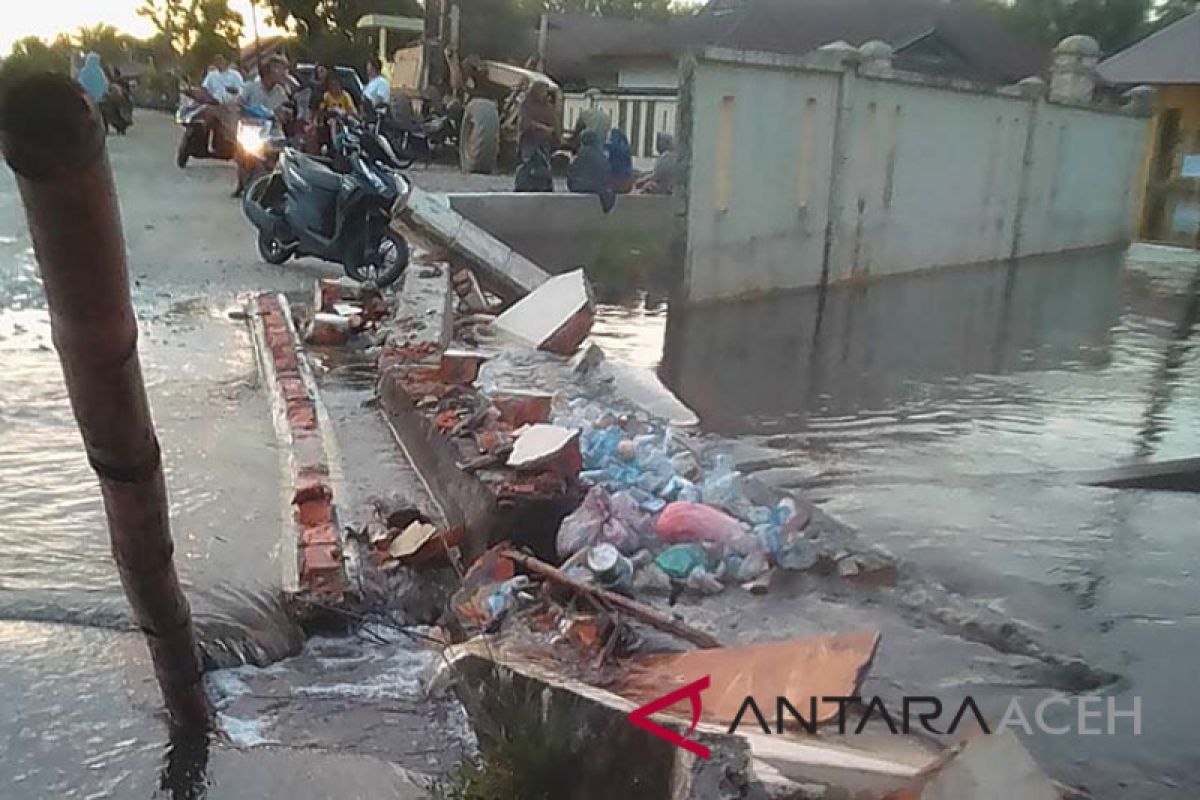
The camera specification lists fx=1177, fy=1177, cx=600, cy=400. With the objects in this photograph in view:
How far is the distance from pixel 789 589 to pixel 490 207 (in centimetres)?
Result: 897

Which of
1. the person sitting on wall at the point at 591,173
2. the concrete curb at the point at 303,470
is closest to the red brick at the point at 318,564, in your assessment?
the concrete curb at the point at 303,470

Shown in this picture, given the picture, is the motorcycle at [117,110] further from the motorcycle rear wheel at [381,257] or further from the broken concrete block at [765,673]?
the broken concrete block at [765,673]

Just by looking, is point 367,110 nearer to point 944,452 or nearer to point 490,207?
point 490,207

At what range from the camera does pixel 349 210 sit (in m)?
8.99

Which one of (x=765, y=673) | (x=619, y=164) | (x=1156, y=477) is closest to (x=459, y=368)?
(x=765, y=673)

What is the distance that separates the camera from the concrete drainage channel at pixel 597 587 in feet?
8.34

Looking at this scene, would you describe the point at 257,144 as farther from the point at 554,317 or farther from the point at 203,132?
the point at 554,317

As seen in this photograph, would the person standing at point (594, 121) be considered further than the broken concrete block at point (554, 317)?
Yes

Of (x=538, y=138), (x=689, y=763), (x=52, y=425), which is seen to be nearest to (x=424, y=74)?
(x=538, y=138)

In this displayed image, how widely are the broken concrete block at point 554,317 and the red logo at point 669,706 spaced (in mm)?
4468

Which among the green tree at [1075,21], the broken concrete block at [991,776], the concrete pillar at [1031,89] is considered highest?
the green tree at [1075,21]

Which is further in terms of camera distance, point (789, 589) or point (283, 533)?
point (283, 533)

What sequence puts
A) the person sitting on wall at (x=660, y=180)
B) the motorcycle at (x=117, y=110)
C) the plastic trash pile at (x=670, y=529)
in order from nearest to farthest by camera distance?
1. the plastic trash pile at (x=670, y=529)
2. the person sitting on wall at (x=660, y=180)
3. the motorcycle at (x=117, y=110)

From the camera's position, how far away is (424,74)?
70.1 ft
